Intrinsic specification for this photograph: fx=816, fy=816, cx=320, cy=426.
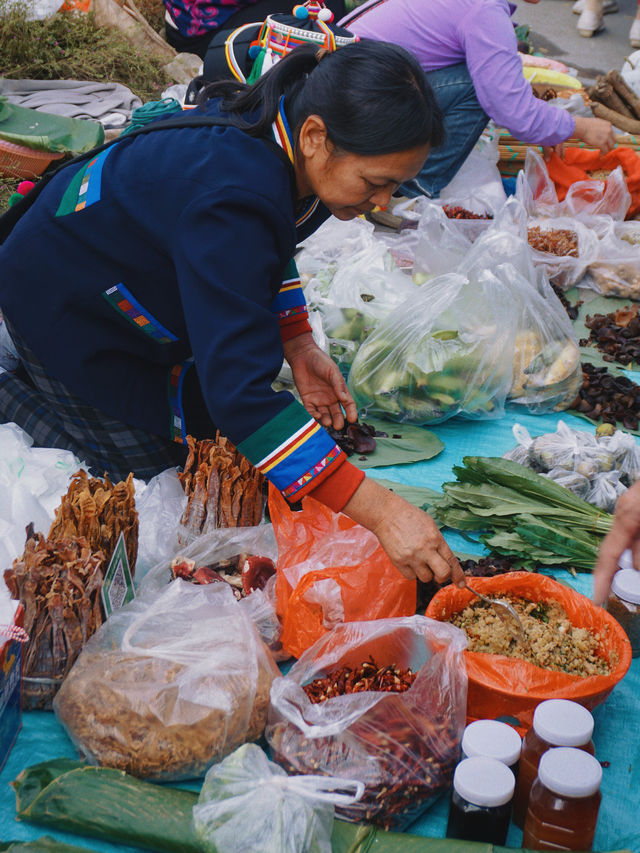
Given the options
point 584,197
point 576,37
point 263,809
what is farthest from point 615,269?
point 576,37

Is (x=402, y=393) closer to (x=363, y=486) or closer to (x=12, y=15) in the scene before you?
(x=363, y=486)

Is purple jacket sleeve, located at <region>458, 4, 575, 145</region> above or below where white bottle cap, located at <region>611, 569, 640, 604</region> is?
above

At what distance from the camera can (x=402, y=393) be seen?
9.47 ft

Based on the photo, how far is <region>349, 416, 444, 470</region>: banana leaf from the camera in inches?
106

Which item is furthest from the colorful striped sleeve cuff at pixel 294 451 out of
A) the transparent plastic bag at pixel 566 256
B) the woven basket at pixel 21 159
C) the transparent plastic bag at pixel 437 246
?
the woven basket at pixel 21 159

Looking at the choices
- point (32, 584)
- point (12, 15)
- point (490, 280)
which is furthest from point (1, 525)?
point (12, 15)

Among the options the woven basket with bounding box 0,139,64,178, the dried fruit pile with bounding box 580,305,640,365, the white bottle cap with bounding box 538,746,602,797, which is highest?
the woven basket with bounding box 0,139,64,178

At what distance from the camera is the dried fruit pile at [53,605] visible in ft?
5.48

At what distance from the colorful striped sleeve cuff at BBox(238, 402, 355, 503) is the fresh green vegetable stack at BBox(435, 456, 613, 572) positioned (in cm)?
69

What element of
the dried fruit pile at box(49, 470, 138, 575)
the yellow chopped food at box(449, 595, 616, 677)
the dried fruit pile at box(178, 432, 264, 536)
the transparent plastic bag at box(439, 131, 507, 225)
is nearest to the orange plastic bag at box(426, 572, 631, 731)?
the yellow chopped food at box(449, 595, 616, 677)

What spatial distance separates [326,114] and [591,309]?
2.53 metres

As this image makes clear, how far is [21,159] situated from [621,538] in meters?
3.78

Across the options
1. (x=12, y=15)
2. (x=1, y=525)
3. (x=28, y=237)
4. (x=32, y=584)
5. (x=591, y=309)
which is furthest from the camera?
(x=12, y=15)

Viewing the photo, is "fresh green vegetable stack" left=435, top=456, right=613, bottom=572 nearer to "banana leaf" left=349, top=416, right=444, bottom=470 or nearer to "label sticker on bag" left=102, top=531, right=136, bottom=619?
"banana leaf" left=349, top=416, right=444, bottom=470
